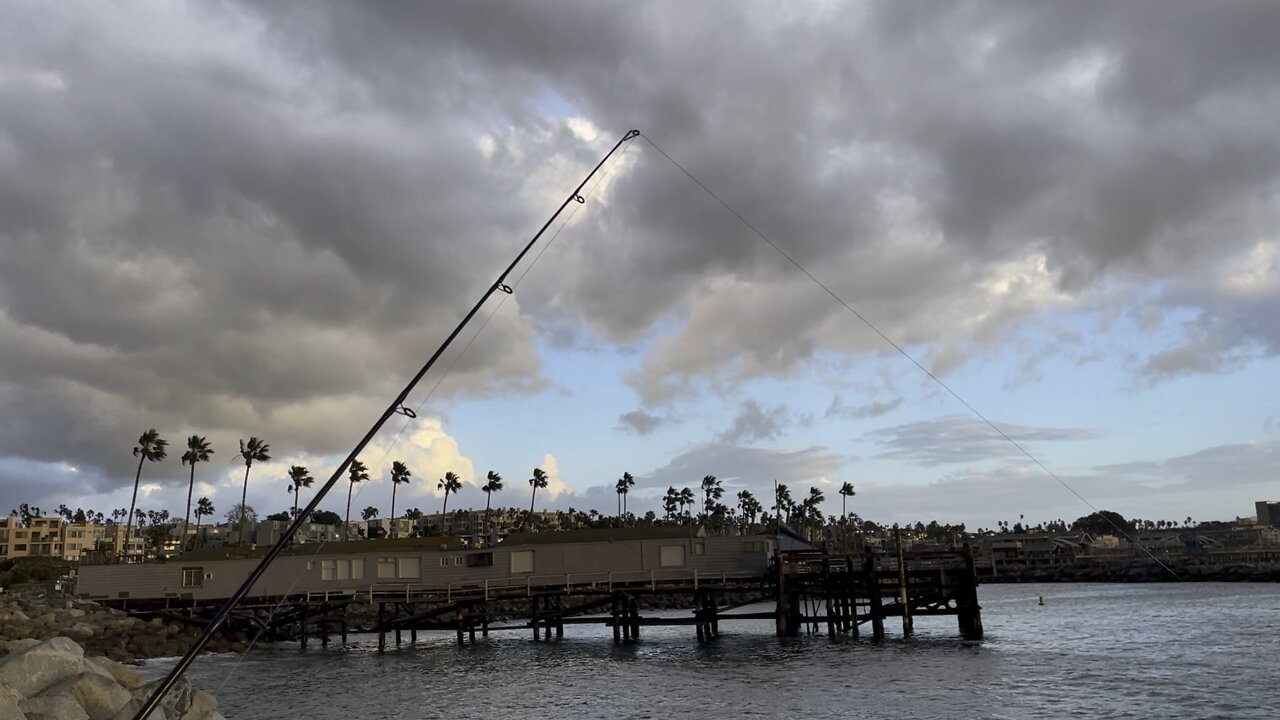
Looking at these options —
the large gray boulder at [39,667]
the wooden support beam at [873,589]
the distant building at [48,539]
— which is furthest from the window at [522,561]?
the distant building at [48,539]

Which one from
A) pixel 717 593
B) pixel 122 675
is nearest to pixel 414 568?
pixel 717 593

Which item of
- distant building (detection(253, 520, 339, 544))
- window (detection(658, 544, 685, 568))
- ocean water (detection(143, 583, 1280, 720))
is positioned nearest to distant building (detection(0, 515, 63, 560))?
distant building (detection(253, 520, 339, 544))

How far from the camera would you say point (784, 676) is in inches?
1324

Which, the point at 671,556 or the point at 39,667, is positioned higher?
the point at 671,556

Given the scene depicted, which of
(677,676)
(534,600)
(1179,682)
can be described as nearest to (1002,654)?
(1179,682)

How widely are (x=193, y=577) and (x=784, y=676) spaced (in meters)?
40.6

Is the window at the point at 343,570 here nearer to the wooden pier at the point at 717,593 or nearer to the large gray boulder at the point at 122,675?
the wooden pier at the point at 717,593

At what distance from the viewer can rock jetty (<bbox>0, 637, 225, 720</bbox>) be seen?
57.6 feet

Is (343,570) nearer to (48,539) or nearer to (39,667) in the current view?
(39,667)

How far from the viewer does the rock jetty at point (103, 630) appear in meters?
45.2

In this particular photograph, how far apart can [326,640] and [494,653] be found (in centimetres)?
1233

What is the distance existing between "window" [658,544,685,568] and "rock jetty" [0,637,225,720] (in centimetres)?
3198

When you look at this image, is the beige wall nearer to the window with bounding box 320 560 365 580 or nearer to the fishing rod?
the window with bounding box 320 560 365 580

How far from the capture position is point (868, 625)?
176ft
